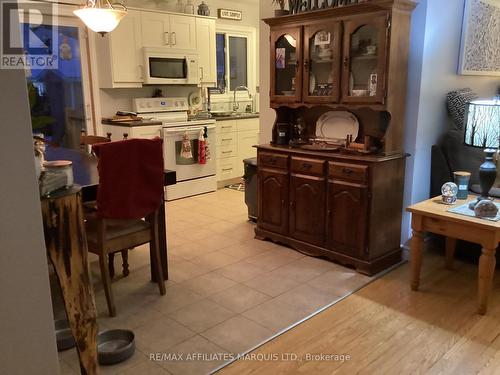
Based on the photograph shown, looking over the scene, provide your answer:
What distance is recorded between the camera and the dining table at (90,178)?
99.8 inches

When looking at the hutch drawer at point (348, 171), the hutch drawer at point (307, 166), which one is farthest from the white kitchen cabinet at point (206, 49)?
the hutch drawer at point (348, 171)

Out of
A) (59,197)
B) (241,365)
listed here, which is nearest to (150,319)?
(241,365)

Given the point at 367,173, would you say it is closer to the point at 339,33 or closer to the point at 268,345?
the point at 339,33

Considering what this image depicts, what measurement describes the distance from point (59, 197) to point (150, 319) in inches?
49.7

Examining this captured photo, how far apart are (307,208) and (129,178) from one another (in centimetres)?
149

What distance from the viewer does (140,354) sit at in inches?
90.4

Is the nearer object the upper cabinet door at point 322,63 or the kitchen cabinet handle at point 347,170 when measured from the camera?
the kitchen cabinet handle at point 347,170

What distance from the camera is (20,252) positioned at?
134cm

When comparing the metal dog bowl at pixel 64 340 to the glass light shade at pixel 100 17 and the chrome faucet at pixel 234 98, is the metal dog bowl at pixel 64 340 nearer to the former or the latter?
the glass light shade at pixel 100 17

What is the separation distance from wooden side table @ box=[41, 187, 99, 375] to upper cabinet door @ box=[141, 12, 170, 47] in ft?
12.7

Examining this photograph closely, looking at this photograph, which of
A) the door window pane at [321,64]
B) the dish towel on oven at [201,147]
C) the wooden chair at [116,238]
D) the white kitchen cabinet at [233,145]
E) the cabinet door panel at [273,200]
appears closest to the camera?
the wooden chair at [116,238]

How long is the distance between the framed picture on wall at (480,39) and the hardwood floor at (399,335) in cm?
192

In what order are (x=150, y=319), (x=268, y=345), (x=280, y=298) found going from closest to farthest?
1. (x=268, y=345)
2. (x=150, y=319)
3. (x=280, y=298)

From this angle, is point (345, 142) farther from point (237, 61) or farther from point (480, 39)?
point (237, 61)
